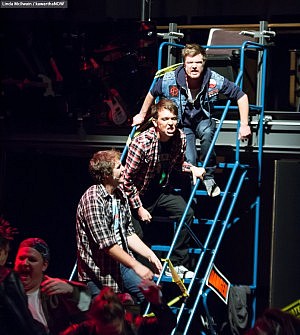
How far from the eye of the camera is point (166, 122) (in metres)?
7.08

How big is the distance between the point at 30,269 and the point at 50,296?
0.21 meters

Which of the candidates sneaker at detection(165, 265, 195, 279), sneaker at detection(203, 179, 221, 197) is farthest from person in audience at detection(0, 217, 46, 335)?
sneaker at detection(203, 179, 221, 197)

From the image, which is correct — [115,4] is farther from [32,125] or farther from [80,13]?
[32,125]

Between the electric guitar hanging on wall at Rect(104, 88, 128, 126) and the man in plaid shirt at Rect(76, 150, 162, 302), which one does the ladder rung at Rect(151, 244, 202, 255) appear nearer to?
the man in plaid shirt at Rect(76, 150, 162, 302)

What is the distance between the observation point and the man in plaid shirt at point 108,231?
253 inches

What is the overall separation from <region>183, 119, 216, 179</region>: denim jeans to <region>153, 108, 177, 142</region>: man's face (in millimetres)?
394

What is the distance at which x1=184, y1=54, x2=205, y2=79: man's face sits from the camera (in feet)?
24.4

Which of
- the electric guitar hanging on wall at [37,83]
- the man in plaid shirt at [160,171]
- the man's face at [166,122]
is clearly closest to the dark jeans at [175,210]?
the man in plaid shirt at [160,171]

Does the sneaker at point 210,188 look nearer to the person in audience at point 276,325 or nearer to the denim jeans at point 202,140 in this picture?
the denim jeans at point 202,140

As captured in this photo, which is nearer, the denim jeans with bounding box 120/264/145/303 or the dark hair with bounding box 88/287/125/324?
the dark hair with bounding box 88/287/125/324

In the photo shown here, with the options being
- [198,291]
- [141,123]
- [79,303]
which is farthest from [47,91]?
[79,303]

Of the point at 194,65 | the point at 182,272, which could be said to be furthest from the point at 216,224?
the point at 194,65

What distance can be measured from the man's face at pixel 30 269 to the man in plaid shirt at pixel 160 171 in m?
1.13

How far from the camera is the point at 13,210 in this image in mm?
9727
